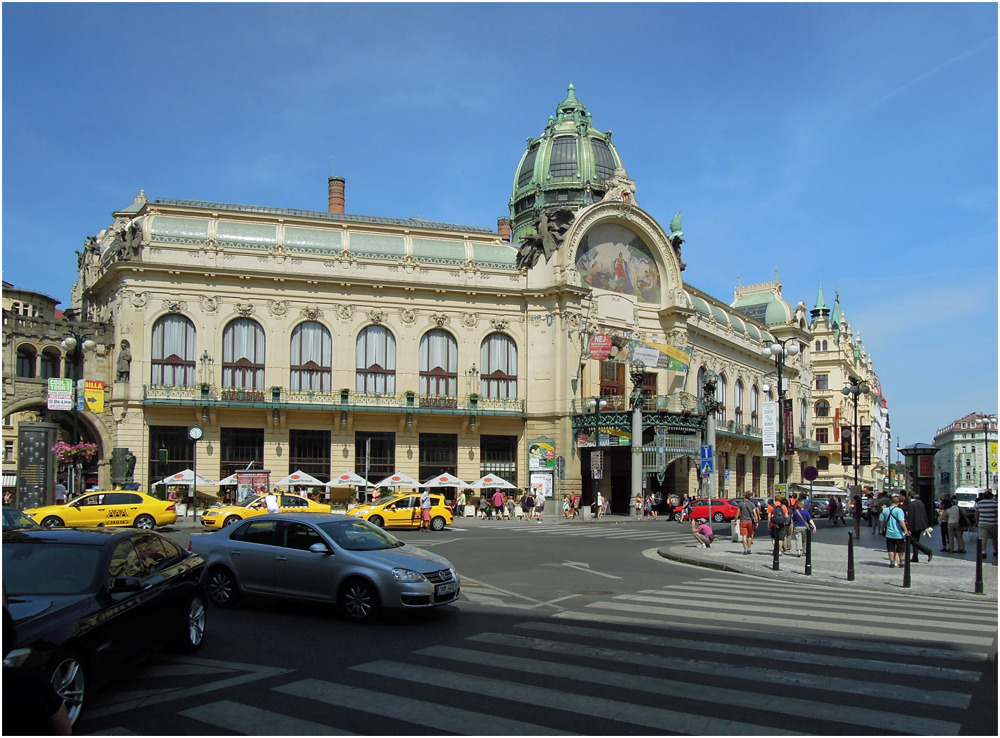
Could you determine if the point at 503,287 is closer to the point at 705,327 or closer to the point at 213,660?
the point at 705,327

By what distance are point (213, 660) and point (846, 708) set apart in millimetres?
6518

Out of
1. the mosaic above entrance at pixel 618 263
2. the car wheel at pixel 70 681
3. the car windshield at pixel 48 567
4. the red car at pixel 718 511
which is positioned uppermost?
the mosaic above entrance at pixel 618 263

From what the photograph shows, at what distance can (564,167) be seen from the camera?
59.1 m

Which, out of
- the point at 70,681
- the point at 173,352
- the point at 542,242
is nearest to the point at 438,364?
the point at 542,242


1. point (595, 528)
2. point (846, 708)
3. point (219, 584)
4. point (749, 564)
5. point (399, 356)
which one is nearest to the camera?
point (846, 708)

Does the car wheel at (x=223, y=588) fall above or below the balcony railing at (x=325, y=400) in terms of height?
below

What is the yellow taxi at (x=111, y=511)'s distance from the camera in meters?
25.4

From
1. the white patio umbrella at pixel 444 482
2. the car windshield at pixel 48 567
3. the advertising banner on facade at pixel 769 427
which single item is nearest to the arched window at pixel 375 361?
the white patio umbrella at pixel 444 482

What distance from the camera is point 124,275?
42.2 metres

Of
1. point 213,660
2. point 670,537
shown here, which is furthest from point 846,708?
point 670,537

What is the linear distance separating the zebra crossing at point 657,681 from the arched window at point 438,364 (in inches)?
1358

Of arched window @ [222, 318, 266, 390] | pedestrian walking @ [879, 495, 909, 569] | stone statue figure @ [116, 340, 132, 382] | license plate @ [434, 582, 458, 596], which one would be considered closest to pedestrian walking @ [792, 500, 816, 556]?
pedestrian walking @ [879, 495, 909, 569]

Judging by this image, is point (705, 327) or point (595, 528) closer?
point (595, 528)

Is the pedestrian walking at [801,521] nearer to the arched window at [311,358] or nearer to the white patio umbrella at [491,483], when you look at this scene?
the white patio umbrella at [491,483]
